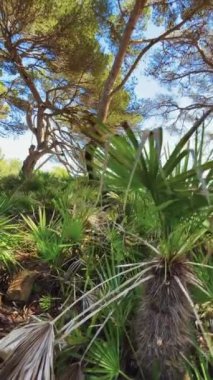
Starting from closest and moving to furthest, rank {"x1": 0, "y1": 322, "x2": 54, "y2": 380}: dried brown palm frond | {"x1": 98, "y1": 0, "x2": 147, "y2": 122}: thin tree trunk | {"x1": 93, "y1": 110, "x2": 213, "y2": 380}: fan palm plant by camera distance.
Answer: {"x1": 0, "y1": 322, "x2": 54, "y2": 380}: dried brown palm frond < {"x1": 93, "y1": 110, "x2": 213, "y2": 380}: fan palm plant < {"x1": 98, "y1": 0, "x2": 147, "y2": 122}: thin tree trunk

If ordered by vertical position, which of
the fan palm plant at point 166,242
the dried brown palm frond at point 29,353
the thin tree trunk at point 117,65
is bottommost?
the dried brown palm frond at point 29,353

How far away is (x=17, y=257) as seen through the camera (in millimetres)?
3303

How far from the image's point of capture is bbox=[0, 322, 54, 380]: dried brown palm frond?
1718 mm

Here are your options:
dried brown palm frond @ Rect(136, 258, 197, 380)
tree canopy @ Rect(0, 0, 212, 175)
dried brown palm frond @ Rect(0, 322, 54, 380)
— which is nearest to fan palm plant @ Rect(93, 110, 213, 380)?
dried brown palm frond @ Rect(136, 258, 197, 380)

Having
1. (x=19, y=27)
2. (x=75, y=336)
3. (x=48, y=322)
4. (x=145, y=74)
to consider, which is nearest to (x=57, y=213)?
(x=75, y=336)

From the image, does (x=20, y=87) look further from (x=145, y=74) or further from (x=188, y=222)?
(x=188, y=222)

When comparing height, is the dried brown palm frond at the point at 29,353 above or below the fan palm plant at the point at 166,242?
below

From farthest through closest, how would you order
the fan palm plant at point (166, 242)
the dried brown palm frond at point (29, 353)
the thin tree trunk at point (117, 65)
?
the thin tree trunk at point (117, 65)
the fan palm plant at point (166, 242)
the dried brown palm frond at point (29, 353)

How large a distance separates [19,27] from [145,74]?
10.1 feet

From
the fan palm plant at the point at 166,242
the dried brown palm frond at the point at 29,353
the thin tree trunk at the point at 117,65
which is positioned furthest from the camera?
the thin tree trunk at the point at 117,65

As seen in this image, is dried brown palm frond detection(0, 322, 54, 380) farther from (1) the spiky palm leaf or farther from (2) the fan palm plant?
(1) the spiky palm leaf

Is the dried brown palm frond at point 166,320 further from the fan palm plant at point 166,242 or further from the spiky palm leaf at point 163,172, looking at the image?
the spiky palm leaf at point 163,172

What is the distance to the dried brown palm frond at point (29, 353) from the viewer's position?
1.72 metres

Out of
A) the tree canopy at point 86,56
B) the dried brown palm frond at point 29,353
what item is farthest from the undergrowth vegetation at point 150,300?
the tree canopy at point 86,56
